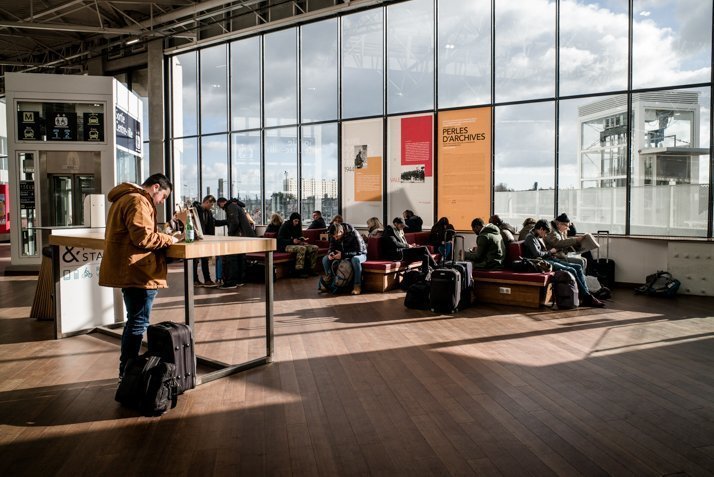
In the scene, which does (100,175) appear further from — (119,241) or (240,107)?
(119,241)

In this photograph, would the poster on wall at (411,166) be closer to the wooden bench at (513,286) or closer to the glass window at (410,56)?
the glass window at (410,56)

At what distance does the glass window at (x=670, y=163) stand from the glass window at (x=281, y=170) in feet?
25.8

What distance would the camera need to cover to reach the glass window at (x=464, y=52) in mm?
10828

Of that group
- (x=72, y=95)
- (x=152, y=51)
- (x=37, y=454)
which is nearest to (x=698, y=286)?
(x=37, y=454)

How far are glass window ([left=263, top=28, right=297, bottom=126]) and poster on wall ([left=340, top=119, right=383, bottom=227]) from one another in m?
1.84

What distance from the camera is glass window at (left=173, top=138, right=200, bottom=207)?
15.5 m

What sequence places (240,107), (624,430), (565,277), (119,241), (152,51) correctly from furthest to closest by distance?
(152,51) < (240,107) < (565,277) < (119,241) < (624,430)

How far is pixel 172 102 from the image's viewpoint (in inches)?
631

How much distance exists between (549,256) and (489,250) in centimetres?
95

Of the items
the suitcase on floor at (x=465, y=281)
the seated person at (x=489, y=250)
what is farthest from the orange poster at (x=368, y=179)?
the suitcase on floor at (x=465, y=281)

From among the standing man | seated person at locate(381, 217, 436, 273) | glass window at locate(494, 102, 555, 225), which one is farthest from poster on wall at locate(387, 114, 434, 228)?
the standing man

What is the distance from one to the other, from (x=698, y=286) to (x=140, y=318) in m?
8.21

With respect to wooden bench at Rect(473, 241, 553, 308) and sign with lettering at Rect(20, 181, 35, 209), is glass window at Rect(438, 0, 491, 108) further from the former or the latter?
sign with lettering at Rect(20, 181, 35, 209)

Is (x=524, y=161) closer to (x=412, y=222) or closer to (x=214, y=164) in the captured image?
(x=412, y=222)
